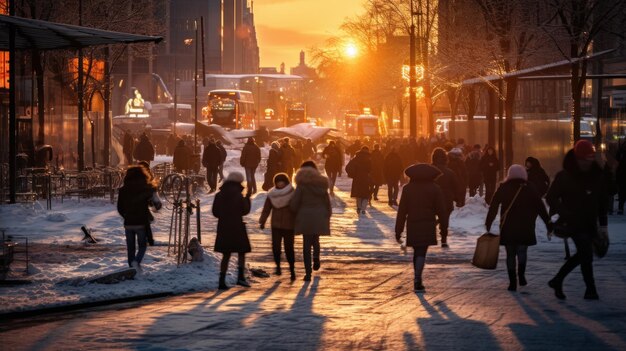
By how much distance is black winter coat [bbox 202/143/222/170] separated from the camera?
38.1 meters

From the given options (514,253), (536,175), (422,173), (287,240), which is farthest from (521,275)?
(536,175)

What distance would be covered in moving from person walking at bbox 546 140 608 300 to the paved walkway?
1.61ft

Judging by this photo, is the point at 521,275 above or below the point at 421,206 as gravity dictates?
below

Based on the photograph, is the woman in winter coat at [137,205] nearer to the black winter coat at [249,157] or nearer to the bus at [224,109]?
the black winter coat at [249,157]

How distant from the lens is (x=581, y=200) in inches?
541

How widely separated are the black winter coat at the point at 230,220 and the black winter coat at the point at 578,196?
3826mm

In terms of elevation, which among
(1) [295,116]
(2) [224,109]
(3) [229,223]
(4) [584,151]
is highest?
(2) [224,109]

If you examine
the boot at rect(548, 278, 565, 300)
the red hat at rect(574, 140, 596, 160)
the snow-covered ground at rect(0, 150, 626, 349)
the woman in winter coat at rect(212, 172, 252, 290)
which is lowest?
the snow-covered ground at rect(0, 150, 626, 349)

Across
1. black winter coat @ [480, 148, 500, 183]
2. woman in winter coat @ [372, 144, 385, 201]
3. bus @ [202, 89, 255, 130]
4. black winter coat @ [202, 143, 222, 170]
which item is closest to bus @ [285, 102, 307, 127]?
bus @ [202, 89, 255, 130]

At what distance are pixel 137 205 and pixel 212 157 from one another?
21.9m

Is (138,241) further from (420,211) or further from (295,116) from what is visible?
(295,116)

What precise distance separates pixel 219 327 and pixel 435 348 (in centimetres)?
235

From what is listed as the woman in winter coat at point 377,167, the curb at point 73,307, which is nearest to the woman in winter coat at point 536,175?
the curb at point 73,307

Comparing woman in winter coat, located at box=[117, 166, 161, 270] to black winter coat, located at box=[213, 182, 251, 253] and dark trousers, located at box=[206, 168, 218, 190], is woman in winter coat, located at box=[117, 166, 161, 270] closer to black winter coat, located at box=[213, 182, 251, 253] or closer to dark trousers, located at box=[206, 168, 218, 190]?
black winter coat, located at box=[213, 182, 251, 253]
